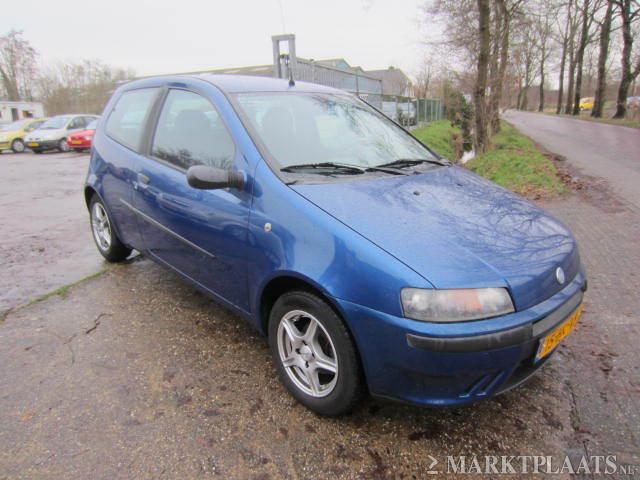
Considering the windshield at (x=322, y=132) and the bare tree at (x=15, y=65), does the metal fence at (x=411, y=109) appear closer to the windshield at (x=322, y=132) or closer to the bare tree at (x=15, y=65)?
the windshield at (x=322, y=132)

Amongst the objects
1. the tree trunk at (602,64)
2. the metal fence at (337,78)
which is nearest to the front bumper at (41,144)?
the metal fence at (337,78)

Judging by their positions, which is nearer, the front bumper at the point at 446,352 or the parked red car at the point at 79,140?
the front bumper at the point at 446,352

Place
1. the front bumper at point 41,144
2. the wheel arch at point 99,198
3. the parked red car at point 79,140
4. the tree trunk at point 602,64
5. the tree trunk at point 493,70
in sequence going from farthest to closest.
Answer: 1. the tree trunk at point 602,64
2. the front bumper at point 41,144
3. the parked red car at point 79,140
4. the tree trunk at point 493,70
5. the wheel arch at point 99,198

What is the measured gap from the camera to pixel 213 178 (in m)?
2.46

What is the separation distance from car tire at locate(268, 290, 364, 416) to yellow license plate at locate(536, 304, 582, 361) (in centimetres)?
84

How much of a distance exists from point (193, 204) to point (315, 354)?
124cm

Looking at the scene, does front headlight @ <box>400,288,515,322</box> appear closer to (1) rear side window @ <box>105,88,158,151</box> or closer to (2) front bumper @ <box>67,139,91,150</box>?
(1) rear side window @ <box>105,88,158,151</box>

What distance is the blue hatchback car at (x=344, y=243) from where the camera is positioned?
1895 millimetres

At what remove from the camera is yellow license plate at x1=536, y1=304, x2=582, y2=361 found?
2.03 meters

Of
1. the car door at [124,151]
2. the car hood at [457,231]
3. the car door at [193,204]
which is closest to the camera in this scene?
the car hood at [457,231]

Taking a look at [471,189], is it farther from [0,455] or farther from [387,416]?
[0,455]

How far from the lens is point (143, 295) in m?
3.76

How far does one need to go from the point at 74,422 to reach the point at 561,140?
1678cm

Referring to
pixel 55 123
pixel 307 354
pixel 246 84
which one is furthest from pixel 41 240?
pixel 55 123
